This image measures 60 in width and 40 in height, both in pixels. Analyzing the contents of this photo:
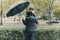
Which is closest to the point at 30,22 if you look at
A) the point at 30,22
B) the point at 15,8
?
the point at 30,22

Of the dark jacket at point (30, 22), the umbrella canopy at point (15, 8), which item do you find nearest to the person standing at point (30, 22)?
the dark jacket at point (30, 22)

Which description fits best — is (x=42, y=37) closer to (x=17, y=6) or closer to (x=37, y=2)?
(x=17, y=6)

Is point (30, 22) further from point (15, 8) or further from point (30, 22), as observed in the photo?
point (15, 8)

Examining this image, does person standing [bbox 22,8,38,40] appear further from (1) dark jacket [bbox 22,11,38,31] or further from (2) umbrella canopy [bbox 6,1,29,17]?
(2) umbrella canopy [bbox 6,1,29,17]

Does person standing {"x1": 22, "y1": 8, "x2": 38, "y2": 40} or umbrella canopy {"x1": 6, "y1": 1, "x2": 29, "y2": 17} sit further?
person standing {"x1": 22, "y1": 8, "x2": 38, "y2": 40}

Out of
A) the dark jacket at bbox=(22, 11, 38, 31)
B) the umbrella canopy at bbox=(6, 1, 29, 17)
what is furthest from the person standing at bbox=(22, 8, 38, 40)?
the umbrella canopy at bbox=(6, 1, 29, 17)

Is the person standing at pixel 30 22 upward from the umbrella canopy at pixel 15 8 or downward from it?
downward

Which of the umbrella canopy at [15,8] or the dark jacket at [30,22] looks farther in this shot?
the dark jacket at [30,22]

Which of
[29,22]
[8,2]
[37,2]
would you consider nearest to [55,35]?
[29,22]

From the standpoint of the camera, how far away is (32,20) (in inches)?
351

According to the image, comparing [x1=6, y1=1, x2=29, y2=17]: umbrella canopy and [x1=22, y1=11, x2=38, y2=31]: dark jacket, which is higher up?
[x1=6, y1=1, x2=29, y2=17]: umbrella canopy

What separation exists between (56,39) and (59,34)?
0.30m

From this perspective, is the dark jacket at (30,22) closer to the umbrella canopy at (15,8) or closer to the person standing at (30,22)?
the person standing at (30,22)

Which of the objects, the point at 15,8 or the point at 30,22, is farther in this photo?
the point at 30,22
